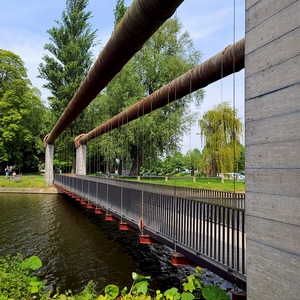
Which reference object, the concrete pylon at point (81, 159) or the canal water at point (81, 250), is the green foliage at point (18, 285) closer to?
the canal water at point (81, 250)

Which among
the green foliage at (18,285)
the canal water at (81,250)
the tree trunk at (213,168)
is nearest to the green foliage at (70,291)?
the green foliage at (18,285)

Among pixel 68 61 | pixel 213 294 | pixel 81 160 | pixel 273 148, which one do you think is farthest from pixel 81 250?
pixel 68 61

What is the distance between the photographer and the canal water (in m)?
7.88

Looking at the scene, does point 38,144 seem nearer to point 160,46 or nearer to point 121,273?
point 160,46

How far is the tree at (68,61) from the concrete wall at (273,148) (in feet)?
117

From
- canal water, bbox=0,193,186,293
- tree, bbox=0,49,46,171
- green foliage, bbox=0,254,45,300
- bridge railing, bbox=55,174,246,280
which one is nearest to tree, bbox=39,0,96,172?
tree, bbox=0,49,46,171

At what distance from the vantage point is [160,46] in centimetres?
3025

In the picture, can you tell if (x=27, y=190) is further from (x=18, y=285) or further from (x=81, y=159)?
(x=18, y=285)

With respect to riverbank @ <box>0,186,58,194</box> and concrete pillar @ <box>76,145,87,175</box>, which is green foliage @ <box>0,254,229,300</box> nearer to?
concrete pillar @ <box>76,145,87,175</box>

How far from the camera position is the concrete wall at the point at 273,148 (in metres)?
2.36

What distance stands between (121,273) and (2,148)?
35465mm

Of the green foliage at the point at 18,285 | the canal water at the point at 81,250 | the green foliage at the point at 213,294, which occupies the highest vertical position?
the green foliage at the point at 213,294

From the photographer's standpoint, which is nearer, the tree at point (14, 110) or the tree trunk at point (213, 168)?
the tree trunk at point (213, 168)

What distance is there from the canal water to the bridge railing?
128cm
